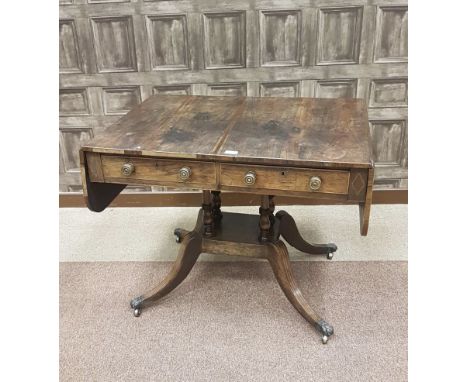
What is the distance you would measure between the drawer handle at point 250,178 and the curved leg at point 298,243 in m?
0.68

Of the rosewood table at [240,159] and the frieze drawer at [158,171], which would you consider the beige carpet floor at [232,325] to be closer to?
the rosewood table at [240,159]

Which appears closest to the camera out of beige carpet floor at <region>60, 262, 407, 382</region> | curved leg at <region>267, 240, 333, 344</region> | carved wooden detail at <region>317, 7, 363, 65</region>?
beige carpet floor at <region>60, 262, 407, 382</region>

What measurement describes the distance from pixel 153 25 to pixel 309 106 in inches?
39.9

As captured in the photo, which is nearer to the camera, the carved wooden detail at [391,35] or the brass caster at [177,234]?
the carved wooden detail at [391,35]

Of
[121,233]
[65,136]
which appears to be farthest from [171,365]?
[65,136]

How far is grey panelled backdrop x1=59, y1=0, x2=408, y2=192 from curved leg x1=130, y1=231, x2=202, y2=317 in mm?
929

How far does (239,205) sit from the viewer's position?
2.75 m

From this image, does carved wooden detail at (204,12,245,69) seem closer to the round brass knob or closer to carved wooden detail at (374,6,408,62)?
carved wooden detail at (374,6,408,62)

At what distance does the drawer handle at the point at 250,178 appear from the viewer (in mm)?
1478

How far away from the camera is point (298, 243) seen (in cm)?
226

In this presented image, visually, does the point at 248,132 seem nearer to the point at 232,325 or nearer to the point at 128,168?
the point at 128,168

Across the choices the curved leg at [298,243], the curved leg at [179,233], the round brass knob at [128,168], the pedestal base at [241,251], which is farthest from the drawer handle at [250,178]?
the curved leg at [179,233]

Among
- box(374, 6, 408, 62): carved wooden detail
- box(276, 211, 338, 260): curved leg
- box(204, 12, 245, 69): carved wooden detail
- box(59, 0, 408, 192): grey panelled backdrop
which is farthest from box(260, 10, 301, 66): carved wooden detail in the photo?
box(276, 211, 338, 260): curved leg

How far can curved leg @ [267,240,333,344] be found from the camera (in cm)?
182
